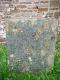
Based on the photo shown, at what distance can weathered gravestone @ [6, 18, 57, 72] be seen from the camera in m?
5.39

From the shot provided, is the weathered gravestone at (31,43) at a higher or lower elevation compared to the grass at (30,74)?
higher

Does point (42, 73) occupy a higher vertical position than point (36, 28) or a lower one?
lower

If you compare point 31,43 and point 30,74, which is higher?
point 31,43

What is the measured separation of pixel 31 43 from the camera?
550 cm

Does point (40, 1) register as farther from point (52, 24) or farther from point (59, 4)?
point (52, 24)

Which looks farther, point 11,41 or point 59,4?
point 59,4

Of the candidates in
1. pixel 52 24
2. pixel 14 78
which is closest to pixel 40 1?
pixel 52 24

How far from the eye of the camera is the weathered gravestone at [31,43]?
5.39 m

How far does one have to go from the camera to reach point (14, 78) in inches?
209

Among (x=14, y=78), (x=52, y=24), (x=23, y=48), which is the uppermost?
(x=52, y=24)

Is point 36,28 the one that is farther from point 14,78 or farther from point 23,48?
point 14,78

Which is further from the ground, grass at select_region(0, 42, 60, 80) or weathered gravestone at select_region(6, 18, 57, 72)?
weathered gravestone at select_region(6, 18, 57, 72)

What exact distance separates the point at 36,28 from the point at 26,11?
7.21 ft

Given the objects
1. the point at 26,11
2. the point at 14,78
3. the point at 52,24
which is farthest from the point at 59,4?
the point at 14,78
